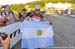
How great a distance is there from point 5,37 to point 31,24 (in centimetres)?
256

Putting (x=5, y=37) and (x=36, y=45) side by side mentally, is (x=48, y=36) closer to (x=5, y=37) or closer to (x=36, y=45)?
(x=36, y=45)

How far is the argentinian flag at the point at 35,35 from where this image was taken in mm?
11339

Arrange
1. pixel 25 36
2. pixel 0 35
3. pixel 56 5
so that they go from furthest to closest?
1. pixel 56 5
2. pixel 25 36
3. pixel 0 35

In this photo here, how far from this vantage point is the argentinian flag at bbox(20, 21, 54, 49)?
11339 millimetres

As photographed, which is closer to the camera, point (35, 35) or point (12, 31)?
point (35, 35)

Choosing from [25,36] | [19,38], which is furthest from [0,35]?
[19,38]

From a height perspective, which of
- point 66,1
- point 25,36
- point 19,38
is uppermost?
point 25,36

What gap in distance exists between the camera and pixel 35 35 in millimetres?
11438

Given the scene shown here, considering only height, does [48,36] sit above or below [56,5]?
above

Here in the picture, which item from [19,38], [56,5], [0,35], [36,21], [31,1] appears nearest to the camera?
[0,35]

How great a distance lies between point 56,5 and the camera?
336ft

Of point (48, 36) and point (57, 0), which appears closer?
point (48, 36)

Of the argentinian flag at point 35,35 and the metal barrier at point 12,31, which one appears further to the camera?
the argentinian flag at point 35,35

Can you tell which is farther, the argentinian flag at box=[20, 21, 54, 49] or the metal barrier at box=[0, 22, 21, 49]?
the argentinian flag at box=[20, 21, 54, 49]
